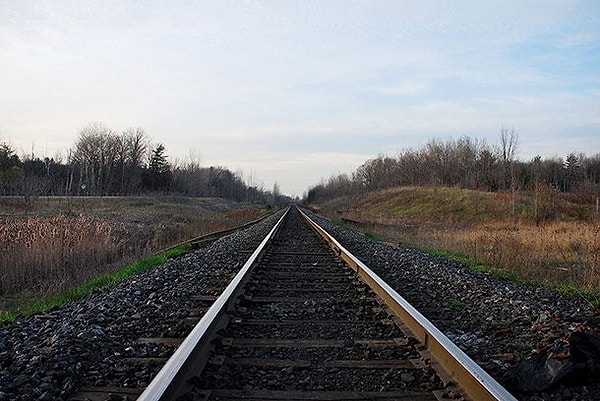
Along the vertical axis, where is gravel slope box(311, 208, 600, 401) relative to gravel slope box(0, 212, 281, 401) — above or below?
above

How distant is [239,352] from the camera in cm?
393

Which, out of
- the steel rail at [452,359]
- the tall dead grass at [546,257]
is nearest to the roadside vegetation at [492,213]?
the tall dead grass at [546,257]

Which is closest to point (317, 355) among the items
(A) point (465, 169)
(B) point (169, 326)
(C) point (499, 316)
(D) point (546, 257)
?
(B) point (169, 326)

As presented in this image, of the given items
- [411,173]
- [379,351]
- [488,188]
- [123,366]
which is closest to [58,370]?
[123,366]

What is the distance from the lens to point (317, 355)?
3.88m

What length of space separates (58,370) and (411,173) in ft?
261

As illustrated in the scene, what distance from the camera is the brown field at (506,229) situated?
9.60 meters

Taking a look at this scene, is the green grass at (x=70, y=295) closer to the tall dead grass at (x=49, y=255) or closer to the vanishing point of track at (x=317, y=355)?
the tall dead grass at (x=49, y=255)

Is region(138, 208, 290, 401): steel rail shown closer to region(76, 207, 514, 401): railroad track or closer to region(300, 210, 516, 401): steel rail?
region(76, 207, 514, 401): railroad track

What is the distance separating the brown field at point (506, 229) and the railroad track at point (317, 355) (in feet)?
12.2

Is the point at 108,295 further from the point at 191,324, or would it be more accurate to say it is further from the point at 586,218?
the point at 586,218

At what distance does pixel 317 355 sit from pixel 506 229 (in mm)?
22633

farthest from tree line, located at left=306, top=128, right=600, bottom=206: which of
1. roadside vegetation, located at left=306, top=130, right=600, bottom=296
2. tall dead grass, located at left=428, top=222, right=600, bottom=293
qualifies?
tall dead grass, located at left=428, top=222, right=600, bottom=293

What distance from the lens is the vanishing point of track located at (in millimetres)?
3057
